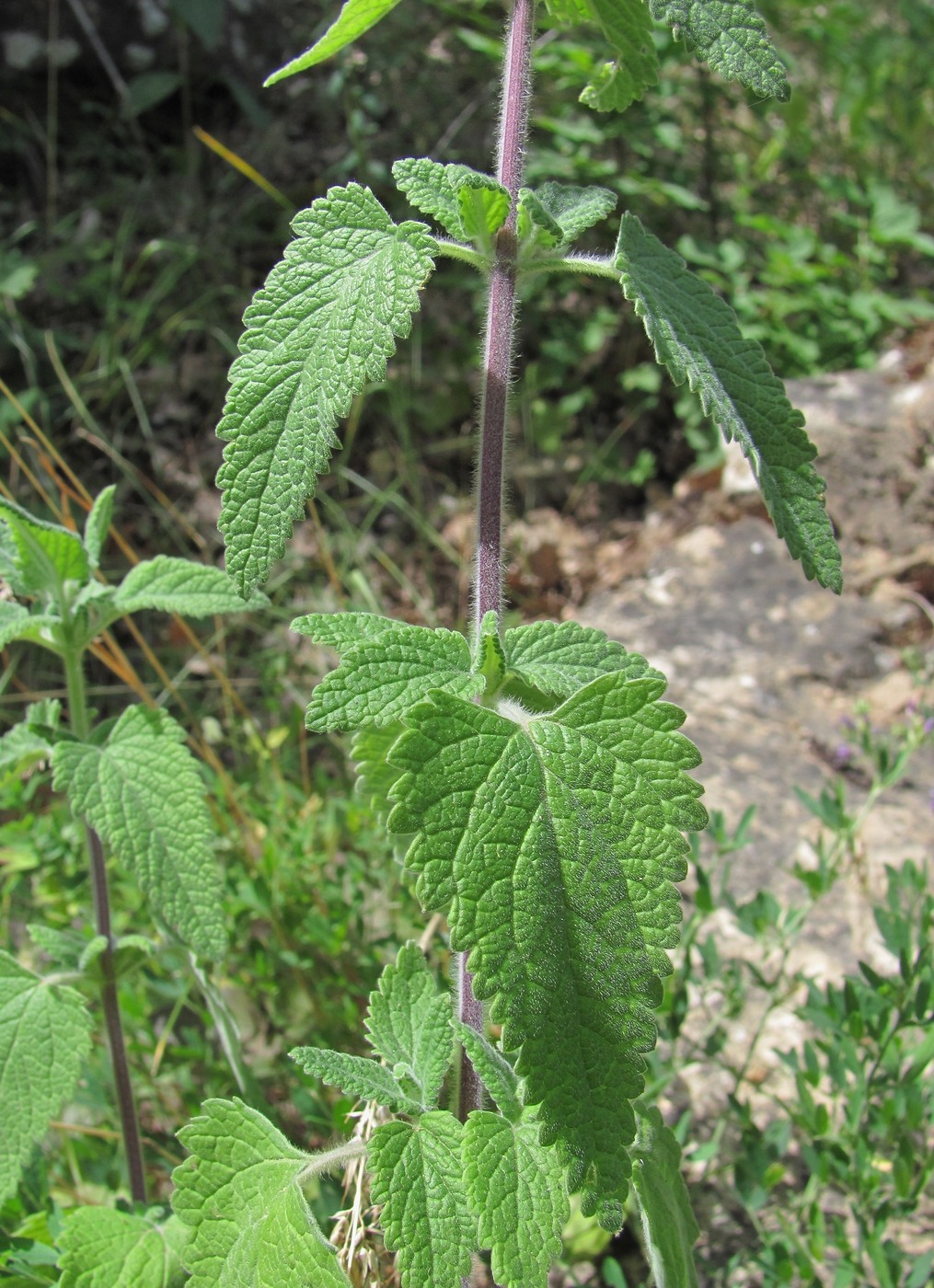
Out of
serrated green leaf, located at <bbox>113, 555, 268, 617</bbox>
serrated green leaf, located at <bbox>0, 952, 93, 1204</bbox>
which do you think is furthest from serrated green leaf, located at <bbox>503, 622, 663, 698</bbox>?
serrated green leaf, located at <bbox>0, 952, 93, 1204</bbox>

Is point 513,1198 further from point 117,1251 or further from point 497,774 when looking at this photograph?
point 117,1251

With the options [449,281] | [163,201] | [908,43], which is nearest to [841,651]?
[449,281]

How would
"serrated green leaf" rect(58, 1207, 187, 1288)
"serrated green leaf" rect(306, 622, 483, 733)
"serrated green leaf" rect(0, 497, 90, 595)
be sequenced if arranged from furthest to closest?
"serrated green leaf" rect(0, 497, 90, 595), "serrated green leaf" rect(58, 1207, 187, 1288), "serrated green leaf" rect(306, 622, 483, 733)

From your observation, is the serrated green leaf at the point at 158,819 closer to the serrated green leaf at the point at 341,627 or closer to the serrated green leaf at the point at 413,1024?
the serrated green leaf at the point at 413,1024

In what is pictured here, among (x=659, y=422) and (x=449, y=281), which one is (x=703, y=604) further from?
(x=449, y=281)

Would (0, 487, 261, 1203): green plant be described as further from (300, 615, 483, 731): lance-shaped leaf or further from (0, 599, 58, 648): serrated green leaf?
(300, 615, 483, 731): lance-shaped leaf

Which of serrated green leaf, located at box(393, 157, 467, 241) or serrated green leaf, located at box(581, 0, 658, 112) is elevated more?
serrated green leaf, located at box(581, 0, 658, 112)
